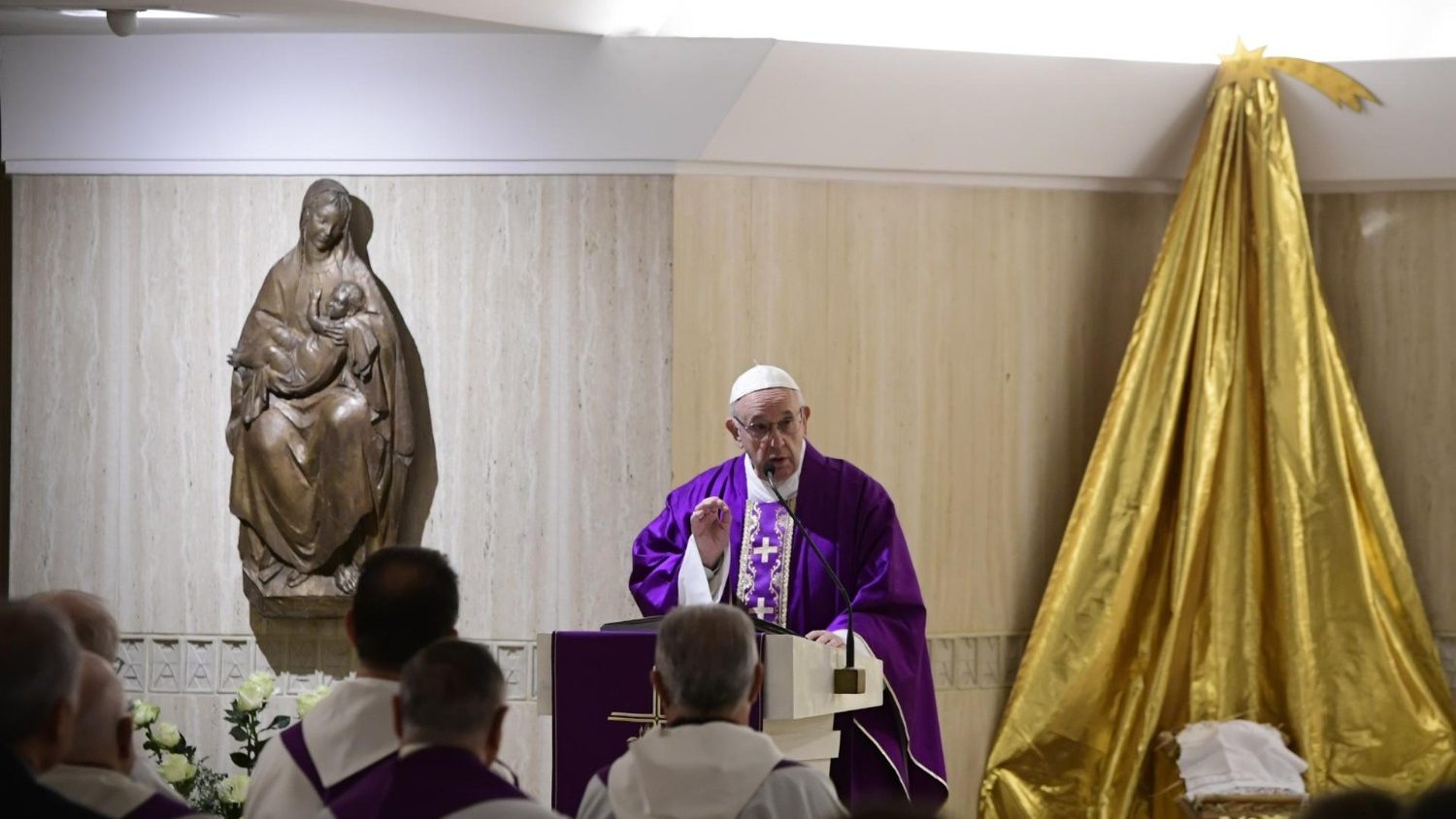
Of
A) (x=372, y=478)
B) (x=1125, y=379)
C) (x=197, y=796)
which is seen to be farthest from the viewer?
(x=1125, y=379)

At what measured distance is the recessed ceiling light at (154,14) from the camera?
7492mm

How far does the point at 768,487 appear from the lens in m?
6.61

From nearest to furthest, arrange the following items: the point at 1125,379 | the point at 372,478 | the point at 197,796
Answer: the point at 197,796
the point at 372,478
the point at 1125,379

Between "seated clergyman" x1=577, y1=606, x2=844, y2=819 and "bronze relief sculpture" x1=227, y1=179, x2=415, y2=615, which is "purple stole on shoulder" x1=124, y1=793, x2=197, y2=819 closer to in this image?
"seated clergyman" x1=577, y1=606, x2=844, y2=819

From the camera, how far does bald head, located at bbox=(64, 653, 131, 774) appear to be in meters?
3.28

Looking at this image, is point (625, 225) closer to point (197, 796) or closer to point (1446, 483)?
point (197, 796)

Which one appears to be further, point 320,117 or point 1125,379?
point 1125,379

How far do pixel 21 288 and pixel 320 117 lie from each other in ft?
4.91

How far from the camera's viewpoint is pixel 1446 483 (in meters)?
8.55

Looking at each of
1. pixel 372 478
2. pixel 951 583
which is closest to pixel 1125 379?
pixel 951 583

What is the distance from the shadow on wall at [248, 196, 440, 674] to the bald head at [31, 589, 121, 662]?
12.8ft

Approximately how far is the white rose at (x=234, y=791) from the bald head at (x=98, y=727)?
304 cm

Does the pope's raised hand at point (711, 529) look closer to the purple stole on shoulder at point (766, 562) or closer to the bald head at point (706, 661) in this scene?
the purple stole on shoulder at point (766, 562)

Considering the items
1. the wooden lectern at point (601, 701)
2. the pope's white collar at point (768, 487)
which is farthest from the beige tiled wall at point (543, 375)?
the wooden lectern at point (601, 701)
